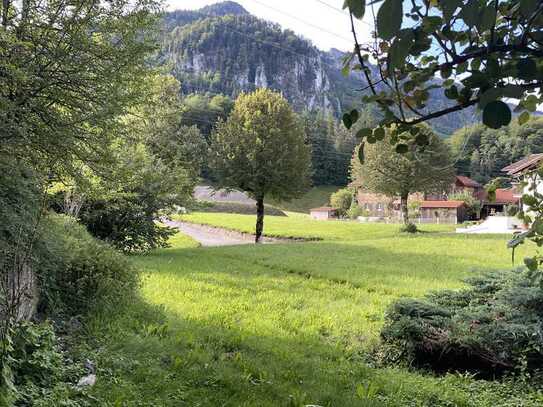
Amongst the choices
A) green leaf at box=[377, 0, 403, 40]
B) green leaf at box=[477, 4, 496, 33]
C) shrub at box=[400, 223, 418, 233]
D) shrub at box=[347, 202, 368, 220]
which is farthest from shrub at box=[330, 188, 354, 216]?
green leaf at box=[377, 0, 403, 40]

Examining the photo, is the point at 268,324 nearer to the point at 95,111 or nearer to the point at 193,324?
the point at 193,324

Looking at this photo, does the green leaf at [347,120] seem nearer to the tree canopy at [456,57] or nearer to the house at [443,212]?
the tree canopy at [456,57]

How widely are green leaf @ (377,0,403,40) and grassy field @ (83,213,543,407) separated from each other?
12.4 ft

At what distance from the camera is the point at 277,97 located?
28484 millimetres

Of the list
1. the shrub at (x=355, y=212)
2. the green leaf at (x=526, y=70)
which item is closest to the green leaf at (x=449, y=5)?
the green leaf at (x=526, y=70)

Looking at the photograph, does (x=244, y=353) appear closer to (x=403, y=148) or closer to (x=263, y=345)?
(x=263, y=345)

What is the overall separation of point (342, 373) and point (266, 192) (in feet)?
72.5

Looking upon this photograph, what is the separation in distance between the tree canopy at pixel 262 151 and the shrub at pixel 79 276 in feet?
Result: 62.5

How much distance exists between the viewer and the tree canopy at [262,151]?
26.5 m

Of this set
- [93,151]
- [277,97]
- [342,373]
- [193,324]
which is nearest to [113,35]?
[93,151]

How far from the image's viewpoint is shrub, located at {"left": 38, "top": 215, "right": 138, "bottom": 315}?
234 inches

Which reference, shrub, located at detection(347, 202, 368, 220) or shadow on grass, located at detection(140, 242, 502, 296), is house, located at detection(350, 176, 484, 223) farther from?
shadow on grass, located at detection(140, 242, 502, 296)

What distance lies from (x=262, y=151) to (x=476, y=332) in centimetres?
2185

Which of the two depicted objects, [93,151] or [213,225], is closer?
[93,151]
